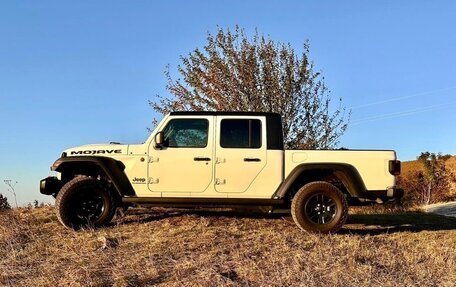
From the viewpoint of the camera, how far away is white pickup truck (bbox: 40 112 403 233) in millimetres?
8469

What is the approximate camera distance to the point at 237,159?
854 cm

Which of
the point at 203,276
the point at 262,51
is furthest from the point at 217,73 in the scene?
the point at 203,276

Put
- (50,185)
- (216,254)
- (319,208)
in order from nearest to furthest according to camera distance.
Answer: (216,254), (319,208), (50,185)

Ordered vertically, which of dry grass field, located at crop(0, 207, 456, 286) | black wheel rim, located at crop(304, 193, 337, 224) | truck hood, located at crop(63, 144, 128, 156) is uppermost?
truck hood, located at crop(63, 144, 128, 156)

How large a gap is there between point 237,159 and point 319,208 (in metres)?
1.59

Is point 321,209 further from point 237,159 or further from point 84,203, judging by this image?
point 84,203

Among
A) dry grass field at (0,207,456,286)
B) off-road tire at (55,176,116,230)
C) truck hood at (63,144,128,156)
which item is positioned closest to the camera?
dry grass field at (0,207,456,286)

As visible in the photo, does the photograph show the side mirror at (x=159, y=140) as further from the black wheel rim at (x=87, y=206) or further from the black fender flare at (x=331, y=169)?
the black fender flare at (x=331, y=169)

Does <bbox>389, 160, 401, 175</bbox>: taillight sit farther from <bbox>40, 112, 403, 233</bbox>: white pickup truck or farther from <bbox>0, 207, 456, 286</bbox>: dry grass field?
<bbox>0, 207, 456, 286</bbox>: dry grass field

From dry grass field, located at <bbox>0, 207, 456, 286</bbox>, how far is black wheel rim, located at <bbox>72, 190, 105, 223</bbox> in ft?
1.11

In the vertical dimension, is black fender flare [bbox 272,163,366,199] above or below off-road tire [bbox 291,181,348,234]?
above

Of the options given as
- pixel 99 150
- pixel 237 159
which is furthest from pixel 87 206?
pixel 237 159

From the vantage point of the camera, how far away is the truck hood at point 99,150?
8633mm

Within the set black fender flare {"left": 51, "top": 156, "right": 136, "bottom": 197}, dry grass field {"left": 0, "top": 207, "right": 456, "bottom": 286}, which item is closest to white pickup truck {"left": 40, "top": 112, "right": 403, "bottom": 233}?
black fender flare {"left": 51, "top": 156, "right": 136, "bottom": 197}
